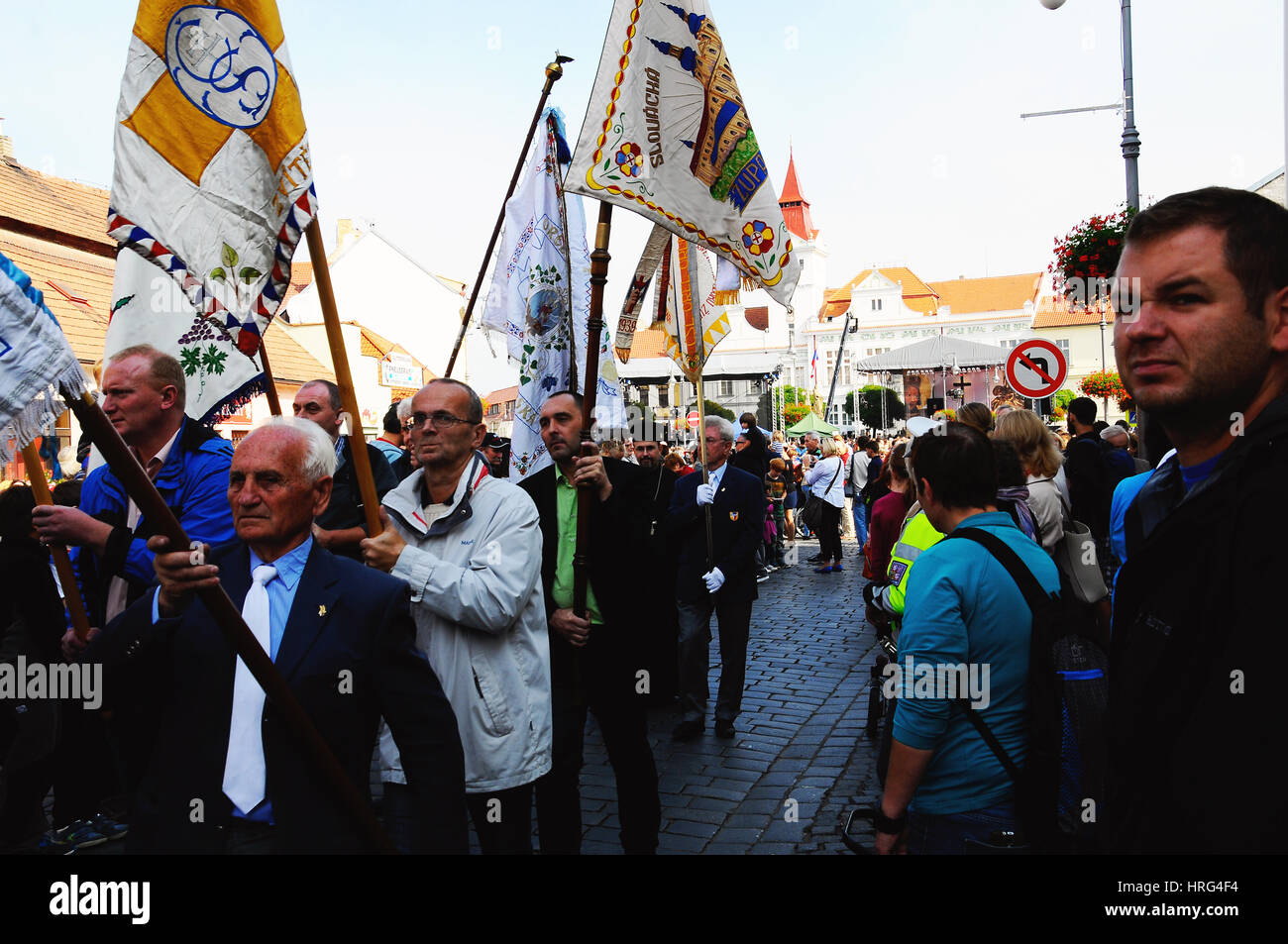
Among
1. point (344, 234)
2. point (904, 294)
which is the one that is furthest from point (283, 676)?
point (904, 294)

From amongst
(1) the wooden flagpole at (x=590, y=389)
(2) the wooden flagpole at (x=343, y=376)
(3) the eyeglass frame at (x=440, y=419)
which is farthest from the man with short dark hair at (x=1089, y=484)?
(2) the wooden flagpole at (x=343, y=376)

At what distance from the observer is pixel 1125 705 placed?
5.00ft

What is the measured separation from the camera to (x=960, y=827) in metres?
2.67

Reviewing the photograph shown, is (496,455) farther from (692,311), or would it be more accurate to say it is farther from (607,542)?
(607,542)

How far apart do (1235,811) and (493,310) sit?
4.55 m

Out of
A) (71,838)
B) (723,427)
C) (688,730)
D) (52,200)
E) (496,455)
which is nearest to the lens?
(71,838)

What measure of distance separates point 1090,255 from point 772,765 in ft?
26.0

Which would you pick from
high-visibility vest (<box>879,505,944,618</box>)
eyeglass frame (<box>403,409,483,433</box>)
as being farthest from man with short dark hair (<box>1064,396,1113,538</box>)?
eyeglass frame (<box>403,409,483,433</box>)

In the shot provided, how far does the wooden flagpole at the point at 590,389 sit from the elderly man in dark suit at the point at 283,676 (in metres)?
1.46

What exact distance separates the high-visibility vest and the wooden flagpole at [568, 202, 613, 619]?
1.52 meters

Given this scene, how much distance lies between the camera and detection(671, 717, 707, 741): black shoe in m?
6.49
